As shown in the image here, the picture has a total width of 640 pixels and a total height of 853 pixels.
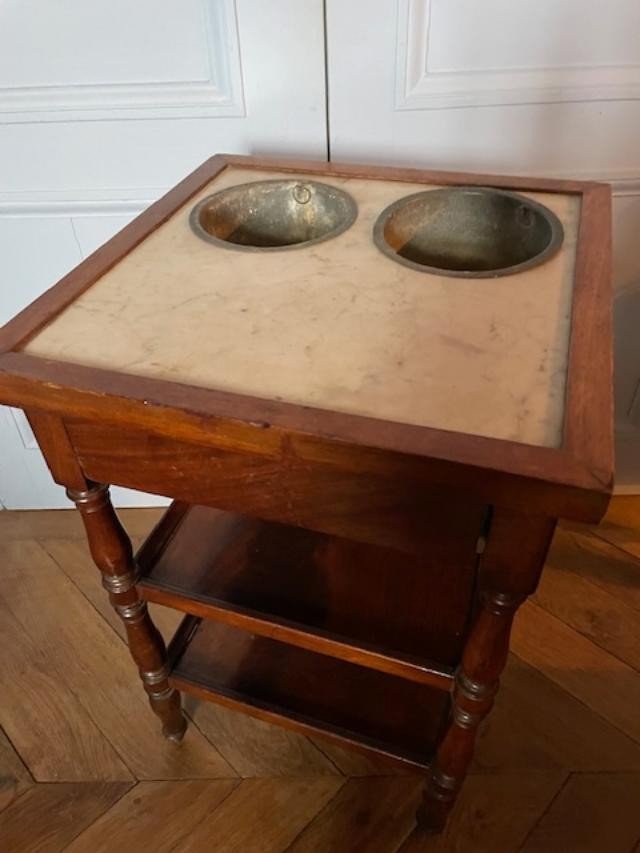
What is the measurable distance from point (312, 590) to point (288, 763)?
309mm

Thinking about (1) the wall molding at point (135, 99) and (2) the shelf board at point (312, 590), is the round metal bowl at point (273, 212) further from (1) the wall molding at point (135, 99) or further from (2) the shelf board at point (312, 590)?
(2) the shelf board at point (312, 590)

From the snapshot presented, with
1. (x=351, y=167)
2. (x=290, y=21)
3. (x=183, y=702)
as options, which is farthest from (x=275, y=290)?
(x=183, y=702)

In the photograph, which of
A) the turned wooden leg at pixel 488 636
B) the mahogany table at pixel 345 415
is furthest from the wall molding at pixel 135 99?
the turned wooden leg at pixel 488 636

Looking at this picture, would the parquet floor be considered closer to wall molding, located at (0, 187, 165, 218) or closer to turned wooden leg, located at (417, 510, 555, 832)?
turned wooden leg, located at (417, 510, 555, 832)

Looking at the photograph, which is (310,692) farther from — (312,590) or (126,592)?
(126,592)

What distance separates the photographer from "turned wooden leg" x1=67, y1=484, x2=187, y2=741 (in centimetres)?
64

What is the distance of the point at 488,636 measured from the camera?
22.4 inches

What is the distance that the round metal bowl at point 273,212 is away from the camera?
720 millimetres

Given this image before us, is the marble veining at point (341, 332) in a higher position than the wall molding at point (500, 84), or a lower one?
lower

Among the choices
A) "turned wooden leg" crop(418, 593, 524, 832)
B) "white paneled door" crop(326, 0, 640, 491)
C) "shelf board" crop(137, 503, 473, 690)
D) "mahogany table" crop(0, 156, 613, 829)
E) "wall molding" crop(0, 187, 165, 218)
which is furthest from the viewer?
"wall molding" crop(0, 187, 165, 218)

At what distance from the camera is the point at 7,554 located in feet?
4.00

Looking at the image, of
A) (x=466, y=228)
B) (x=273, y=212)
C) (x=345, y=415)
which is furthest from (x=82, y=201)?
(x=345, y=415)

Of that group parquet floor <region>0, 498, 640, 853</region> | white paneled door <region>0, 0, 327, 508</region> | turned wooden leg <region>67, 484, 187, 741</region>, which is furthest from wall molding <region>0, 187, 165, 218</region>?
parquet floor <region>0, 498, 640, 853</region>

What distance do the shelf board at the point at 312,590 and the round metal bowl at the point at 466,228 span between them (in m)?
0.35
